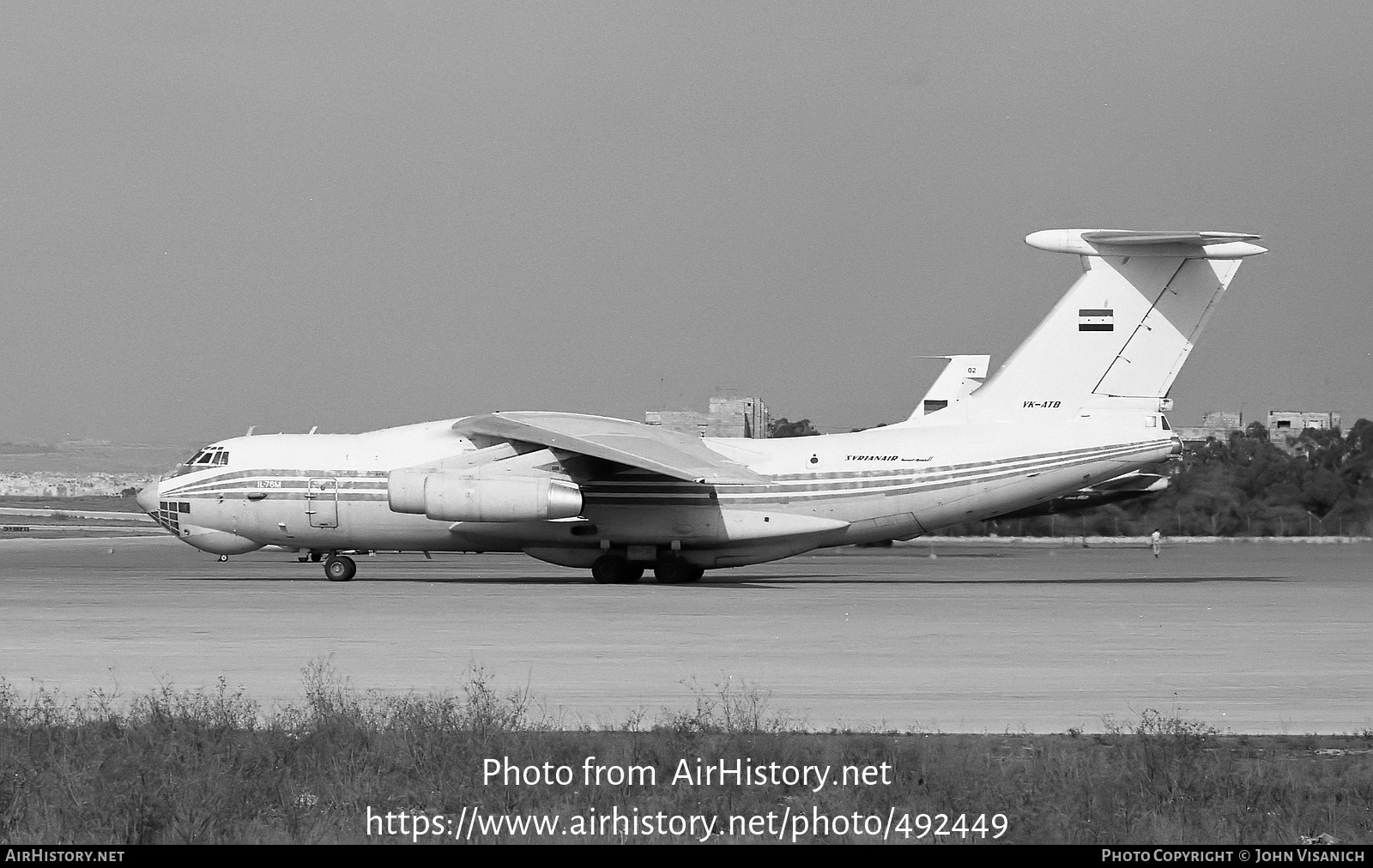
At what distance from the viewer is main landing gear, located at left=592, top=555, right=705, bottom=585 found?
2523 cm

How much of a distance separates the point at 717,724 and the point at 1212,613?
448 inches

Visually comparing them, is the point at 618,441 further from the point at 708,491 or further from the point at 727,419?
the point at 727,419

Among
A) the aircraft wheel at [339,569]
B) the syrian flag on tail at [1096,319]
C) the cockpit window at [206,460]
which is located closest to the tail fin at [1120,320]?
the syrian flag on tail at [1096,319]

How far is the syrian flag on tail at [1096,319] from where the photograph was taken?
2348cm

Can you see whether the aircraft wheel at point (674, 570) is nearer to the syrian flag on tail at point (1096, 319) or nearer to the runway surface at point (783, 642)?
the runway surface at point (783, 642)

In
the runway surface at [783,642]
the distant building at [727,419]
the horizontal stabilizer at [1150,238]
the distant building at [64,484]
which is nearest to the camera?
the runway surface at [783,642]

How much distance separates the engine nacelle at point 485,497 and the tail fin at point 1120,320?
810 cm

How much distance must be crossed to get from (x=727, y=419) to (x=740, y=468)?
27.6 metres

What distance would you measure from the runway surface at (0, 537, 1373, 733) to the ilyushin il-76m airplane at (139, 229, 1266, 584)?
97 centimetres

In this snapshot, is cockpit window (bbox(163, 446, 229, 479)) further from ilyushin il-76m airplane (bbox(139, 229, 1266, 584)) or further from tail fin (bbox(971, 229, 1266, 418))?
tail fin (bbox(971, 229, 1266, 418))

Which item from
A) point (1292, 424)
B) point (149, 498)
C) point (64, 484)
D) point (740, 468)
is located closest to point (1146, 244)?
point (740, 468)

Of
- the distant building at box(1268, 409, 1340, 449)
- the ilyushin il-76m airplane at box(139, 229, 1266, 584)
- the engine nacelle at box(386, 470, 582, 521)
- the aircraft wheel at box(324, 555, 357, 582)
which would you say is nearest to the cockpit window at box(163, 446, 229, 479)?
the ilyushin il-76m airplane at box(139, 229, 1266, 584)

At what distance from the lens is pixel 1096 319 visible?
77.3 feet

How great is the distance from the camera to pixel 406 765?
7301 millimetres
